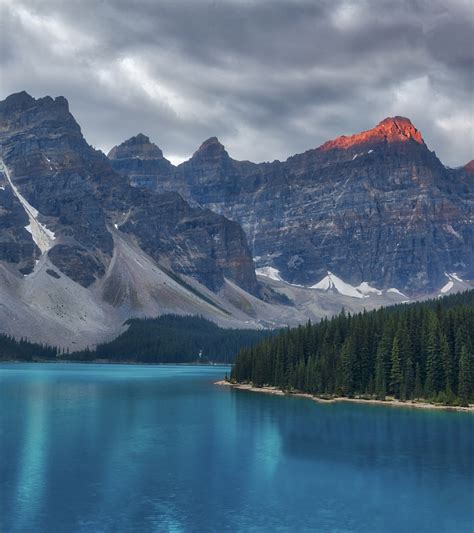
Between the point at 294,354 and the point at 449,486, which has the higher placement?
the point at 294,354

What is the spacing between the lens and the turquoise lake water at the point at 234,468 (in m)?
56.8

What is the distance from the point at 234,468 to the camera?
74.2 meters

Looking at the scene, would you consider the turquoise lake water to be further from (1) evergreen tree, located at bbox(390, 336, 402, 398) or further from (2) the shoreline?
(1) evergreen tree, located at bbox(390, 336, 402, 398)

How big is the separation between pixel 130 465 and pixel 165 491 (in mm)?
11258

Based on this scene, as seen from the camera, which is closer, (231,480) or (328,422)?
(231,480)

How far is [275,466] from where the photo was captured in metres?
75.9

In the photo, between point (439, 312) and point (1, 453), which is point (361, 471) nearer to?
point (1, 453)

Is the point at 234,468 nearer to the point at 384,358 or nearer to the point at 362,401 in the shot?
the point at 362,401

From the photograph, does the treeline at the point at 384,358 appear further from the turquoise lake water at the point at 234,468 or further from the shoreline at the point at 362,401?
the turquoise lake water at the point at 234,468

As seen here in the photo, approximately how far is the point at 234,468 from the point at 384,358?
68.6 meters

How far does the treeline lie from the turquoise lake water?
Result: 1236cm

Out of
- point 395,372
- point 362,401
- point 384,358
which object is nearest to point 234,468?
point 362,401

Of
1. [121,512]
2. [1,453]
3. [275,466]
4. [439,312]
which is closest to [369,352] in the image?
[439,312]

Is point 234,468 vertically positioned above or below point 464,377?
below
